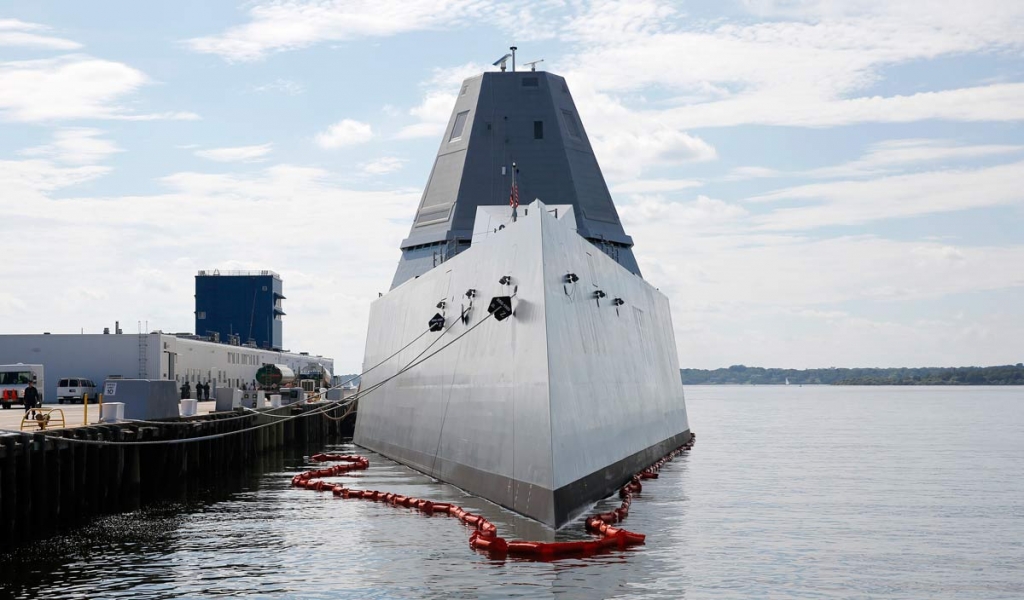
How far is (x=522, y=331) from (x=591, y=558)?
3.93 meters

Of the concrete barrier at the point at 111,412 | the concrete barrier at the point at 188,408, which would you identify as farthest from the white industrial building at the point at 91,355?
the concrete barrier at the point at 111,412

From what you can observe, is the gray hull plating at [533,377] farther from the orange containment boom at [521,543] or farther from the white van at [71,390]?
the white van at [71,390]

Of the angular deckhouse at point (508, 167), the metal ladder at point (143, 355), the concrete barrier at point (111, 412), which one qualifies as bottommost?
the concrete barrier at point (111, 412)

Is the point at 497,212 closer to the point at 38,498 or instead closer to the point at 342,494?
the point at 342,494

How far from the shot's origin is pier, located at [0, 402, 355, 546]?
16.5 m

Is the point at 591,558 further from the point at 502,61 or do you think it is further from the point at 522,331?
the point at 502,61

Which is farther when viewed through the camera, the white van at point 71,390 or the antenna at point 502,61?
the white van at point 71,390

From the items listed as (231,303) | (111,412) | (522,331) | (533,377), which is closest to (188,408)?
(111,412)

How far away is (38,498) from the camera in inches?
679

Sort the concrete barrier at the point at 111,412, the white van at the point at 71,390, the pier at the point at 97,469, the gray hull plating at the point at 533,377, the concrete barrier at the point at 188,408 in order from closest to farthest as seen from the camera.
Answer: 1. the gray hull plating at the point at 533,377
2. the pier at the point at 97,469
3. the concrete barrier at the point at 111,412
4. the concrete barrier at the point at 188,408
5. the white van at the point at 71,390

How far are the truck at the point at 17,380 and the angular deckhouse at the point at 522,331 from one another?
17440 millimetres

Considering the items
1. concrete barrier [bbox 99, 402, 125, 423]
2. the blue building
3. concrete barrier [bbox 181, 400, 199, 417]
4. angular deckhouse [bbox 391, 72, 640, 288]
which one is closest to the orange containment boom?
concrete barrier [bbox 99, 402, 125, 423]

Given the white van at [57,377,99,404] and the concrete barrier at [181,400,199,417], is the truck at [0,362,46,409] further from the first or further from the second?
the concrete barrier at [181,400,199,417]

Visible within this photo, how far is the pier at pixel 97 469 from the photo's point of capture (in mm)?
16469
